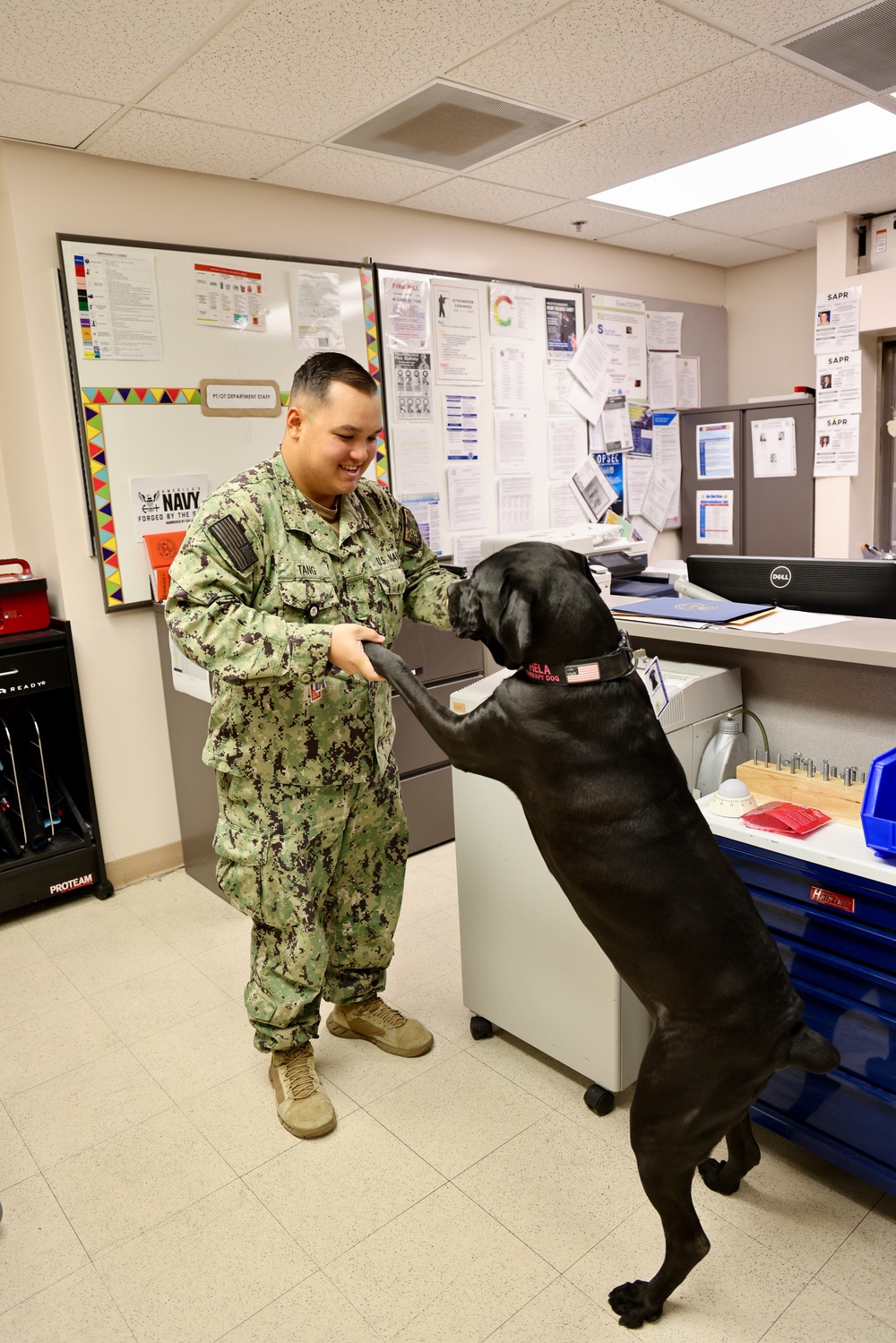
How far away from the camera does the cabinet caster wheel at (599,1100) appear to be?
1954 millimetres

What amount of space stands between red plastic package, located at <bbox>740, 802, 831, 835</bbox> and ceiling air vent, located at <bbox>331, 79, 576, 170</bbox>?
7.16ft

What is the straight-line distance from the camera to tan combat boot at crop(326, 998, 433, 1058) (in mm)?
2209

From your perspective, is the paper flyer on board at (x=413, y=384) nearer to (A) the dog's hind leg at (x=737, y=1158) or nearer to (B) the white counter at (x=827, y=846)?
(B) the white counter at (x=827, y=846)

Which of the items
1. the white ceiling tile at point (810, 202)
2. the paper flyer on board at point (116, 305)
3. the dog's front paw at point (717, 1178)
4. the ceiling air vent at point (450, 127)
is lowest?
the dog's front paw at point (717, 1178)

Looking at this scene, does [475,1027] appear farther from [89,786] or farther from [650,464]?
[650,464]

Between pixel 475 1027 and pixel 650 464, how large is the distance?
3.44 m

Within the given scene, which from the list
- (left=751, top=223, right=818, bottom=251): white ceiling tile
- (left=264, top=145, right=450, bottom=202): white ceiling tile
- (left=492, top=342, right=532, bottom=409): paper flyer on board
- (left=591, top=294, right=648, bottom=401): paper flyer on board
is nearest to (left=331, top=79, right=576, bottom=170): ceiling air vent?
(left=264, top=145, right=450, bottom=202): white ceiling tile

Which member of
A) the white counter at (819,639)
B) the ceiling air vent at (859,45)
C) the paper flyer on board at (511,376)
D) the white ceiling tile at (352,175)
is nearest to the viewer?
the white counter at (819,639)

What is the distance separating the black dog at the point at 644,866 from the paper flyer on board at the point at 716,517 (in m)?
3.81

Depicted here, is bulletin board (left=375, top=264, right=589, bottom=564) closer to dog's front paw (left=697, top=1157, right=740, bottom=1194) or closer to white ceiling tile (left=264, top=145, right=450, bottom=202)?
white ceiling tile (left=264, top=145, right=450, bottom=202)

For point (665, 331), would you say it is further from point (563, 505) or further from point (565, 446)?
point (563, 505)

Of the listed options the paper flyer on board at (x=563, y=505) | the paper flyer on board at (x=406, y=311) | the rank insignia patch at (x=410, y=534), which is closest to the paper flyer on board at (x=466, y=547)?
the paper flyer on board at (x=563, y=505)

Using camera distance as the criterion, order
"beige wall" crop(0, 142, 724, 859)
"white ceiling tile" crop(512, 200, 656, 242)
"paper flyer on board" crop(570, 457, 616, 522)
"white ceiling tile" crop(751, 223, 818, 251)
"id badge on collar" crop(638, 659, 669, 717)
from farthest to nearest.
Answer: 1. "paper flyer on board" crop(570, 457, 616, 522)
2. "white ceiling tile" crop(751, 223, 818, 251)
3. "white ceiling tile" crop(512, 200, 656, 242)
4. "beige wall" crop(0, 142, 724, 859)
5. "id badge on collar" crop(638, 659, 669, 717)

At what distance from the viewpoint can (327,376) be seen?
1.79 metres
